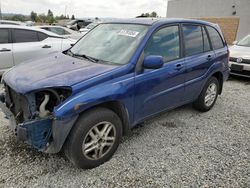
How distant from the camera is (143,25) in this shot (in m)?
3.36

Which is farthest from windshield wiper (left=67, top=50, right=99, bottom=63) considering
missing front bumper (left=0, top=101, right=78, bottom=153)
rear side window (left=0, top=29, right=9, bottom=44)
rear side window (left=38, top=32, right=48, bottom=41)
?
rear side window (left=38, top=32, right=48, bottom=41)

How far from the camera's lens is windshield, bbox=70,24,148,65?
121 inches

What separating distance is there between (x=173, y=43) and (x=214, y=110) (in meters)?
1.90

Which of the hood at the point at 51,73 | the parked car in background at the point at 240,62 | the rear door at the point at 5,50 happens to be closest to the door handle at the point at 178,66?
the hood at the point at 51,73

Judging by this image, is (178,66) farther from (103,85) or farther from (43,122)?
(43,122)

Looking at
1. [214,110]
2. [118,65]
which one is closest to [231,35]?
[214,110]

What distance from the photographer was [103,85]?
8.69 feet

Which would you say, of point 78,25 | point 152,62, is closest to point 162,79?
point 152,62

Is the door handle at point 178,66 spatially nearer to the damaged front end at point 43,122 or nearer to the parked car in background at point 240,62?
the damaged front end at point 43,122

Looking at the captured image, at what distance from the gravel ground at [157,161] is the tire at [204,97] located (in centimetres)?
41

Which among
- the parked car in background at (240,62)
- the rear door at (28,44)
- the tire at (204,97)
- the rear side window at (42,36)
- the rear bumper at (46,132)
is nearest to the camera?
the rear bumper at (46,132)

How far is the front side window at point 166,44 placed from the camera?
3.23 meters

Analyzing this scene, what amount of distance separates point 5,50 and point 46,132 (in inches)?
165

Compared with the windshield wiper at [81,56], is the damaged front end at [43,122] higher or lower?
lower
